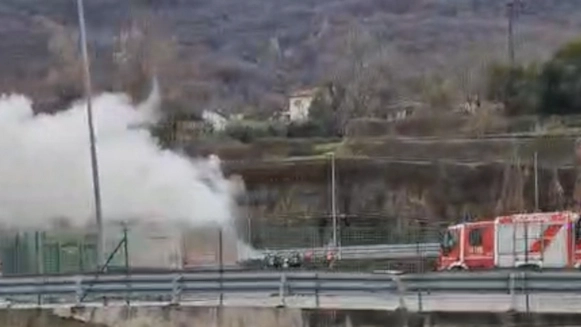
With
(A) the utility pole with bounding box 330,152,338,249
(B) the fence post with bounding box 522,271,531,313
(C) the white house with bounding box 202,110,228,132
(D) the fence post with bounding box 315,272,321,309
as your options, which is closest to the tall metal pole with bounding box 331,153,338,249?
(A) the utility pole with bounding box 330,152,338,249

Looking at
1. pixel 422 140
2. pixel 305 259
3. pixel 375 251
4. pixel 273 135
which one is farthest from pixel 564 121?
pixel 305 259

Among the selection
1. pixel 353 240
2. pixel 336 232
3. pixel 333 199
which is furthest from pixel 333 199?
pixel 336 232

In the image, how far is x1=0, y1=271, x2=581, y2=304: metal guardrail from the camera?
2256 cm

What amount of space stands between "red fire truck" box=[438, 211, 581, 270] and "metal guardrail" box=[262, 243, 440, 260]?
8.52 meters

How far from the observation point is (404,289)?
76.5 ft

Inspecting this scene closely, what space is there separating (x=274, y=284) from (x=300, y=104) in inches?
2720

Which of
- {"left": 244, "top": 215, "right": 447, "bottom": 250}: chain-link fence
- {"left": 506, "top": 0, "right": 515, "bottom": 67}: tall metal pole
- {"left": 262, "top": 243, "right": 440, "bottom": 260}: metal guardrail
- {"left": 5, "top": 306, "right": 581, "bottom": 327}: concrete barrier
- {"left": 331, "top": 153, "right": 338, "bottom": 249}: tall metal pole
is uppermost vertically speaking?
{"left": 506, "top": 0, "right": 515, "bottom": 67}: tall metal pole

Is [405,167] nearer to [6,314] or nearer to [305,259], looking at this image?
[305,259]

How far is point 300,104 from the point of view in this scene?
93.7 meters

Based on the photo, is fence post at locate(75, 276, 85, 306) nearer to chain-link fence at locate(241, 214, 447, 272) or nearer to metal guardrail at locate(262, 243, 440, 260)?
chain-link fence at locate(241, 214, 447, 272)

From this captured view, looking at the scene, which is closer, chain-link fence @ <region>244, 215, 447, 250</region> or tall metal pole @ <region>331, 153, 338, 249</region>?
chain-link fence @ <region>244, 215, 447, 250</region>

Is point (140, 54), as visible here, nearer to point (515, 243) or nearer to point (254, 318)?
point (515, 243)

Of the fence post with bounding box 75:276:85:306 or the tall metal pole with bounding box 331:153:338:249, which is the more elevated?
the tall metal pole with bounding box 331:153:338:249

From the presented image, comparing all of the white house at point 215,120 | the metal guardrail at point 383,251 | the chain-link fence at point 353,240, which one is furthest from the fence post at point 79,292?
the white house at point 215,120
